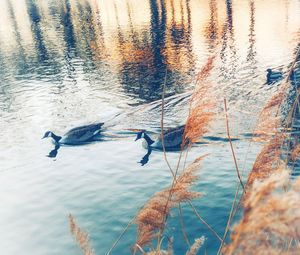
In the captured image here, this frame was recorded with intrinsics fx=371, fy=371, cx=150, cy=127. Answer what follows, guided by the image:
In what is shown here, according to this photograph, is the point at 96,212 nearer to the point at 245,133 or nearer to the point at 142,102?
the point at 245,133

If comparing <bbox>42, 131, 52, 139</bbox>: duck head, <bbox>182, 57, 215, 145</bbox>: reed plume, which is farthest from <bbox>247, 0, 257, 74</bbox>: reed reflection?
<bbox>182, 57, 215, 145</bbox>: reed plume

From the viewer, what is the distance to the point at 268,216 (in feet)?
6.61

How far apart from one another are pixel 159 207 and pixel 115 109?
1743cm

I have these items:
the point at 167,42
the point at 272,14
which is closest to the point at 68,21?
the point at 167,42

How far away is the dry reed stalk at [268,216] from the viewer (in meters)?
1.92

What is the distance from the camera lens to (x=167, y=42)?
38219 mm

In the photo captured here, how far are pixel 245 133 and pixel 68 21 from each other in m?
51.2

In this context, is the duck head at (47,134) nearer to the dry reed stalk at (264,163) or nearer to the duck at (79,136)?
the duck at (79,136)

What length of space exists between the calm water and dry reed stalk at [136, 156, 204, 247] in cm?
300

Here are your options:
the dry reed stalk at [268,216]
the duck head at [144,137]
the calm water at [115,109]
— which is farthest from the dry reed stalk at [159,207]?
the duck head at [144,137]

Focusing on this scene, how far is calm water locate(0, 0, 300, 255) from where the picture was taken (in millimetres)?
11695

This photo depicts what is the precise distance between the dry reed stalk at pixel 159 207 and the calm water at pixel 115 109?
2999mm

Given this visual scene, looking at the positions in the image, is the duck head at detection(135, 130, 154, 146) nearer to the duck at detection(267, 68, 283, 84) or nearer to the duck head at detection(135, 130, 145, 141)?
the duck head at detection(135, 130, 145, 141)

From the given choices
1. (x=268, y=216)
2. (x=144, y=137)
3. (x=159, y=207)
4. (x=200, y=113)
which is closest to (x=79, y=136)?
(x=144, y=137)
